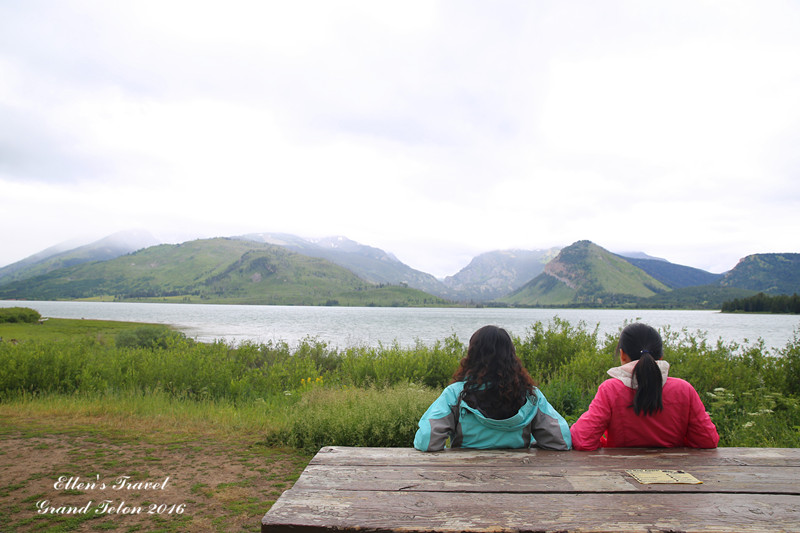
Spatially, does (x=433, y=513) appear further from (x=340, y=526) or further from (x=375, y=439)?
(x=375, y=439)

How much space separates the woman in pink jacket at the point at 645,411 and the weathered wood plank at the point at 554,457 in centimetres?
20

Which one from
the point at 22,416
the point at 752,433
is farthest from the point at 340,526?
the point at 22,416

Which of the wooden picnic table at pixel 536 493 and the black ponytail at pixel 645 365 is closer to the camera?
the wooden picnic table at pixel 536 493

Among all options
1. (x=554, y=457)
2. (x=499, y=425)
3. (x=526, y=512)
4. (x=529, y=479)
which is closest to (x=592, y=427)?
(x=554, y=457)

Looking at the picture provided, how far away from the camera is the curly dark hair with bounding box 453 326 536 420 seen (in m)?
3.28

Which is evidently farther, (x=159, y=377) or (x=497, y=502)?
(x=159, y=377)

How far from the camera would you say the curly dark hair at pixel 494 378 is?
3.28m

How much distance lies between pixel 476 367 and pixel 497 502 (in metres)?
1.29

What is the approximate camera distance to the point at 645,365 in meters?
3.20

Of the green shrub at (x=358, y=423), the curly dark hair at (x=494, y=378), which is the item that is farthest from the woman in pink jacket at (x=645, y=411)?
the green shrub at (x=358, y=423)

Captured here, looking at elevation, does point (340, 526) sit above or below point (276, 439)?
above

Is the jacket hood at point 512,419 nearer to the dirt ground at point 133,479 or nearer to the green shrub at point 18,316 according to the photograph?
the dirt ground at point 133,479

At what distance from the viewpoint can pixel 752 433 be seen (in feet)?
22.7

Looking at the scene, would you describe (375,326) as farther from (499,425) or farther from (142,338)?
(499,425)
